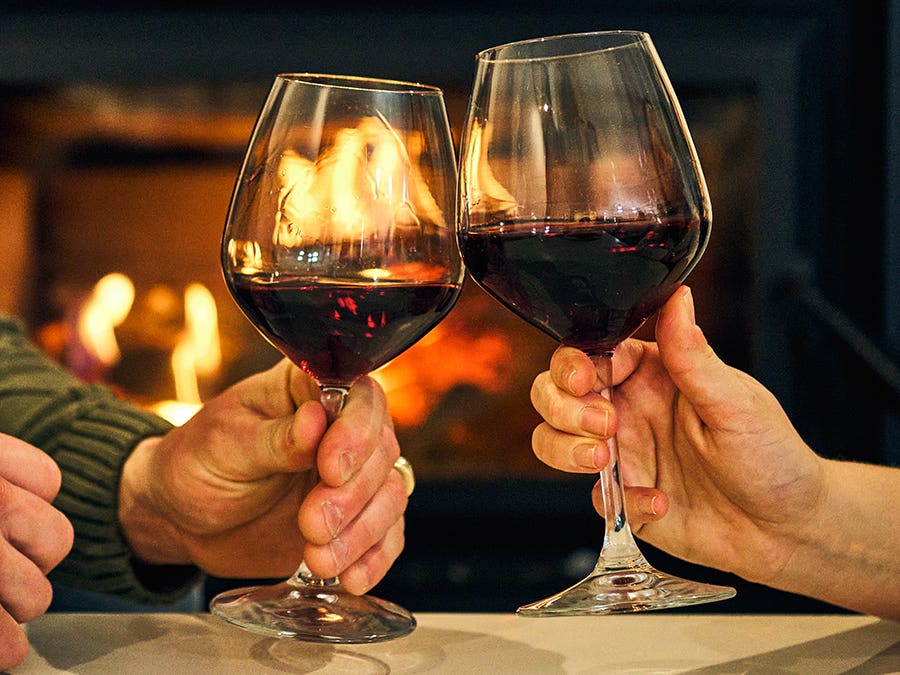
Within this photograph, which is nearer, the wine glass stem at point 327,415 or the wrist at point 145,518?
the wine glass stem at point 327,415

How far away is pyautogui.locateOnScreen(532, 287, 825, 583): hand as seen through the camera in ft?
2.37

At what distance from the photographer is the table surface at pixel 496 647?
0.70m

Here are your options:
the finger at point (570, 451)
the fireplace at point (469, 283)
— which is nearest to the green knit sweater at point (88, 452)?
the finger at point (570, 451)

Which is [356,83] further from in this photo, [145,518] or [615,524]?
[145,518]

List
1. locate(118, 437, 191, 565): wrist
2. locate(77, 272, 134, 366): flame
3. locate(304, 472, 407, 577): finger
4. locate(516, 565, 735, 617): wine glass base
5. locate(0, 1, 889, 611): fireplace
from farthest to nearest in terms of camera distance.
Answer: locate(77, 272, 134, 366): flame < locate(0, 1, 889, 611): fireplace < locate(118, 437, 191, 565): wrist < locate(304, 472, 407, 577): finger < locate(516, 565, 735, 617): wine glass base

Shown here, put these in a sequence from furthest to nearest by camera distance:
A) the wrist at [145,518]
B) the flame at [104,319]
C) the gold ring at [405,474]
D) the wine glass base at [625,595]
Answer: the flame at [104,319], the wrist at [145,518], the gold ring at [405,474], the wine glass base at [625,595]

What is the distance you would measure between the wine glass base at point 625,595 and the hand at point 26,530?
A: 0.94 ft

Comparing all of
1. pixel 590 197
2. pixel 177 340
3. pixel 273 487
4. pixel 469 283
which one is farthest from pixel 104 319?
pixel 590 197

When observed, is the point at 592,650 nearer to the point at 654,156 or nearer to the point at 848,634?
the point at 848,634

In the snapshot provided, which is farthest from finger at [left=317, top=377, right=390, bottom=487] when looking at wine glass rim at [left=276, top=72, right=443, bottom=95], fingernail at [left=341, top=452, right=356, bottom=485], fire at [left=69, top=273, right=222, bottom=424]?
fire at [left=69, top=273, right=222, bottom=424]

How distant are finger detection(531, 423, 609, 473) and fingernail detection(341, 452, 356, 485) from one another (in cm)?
13

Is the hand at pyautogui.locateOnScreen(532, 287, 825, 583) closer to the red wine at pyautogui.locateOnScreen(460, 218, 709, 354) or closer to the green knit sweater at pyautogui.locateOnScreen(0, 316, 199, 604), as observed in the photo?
the red wine at pyautogui.locateOnScreen(460, 218, 709, 354)

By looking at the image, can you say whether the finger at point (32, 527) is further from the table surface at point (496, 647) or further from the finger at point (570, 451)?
the finger at point (570, 451)

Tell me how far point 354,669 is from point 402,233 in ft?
0.86
